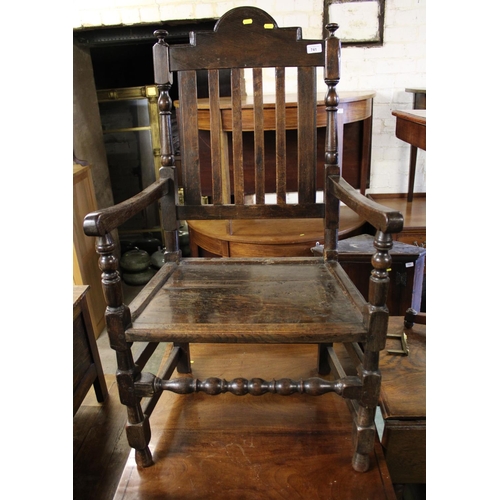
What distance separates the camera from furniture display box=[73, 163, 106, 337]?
233 cm

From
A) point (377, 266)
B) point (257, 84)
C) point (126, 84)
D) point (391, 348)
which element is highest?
point (126, 84)

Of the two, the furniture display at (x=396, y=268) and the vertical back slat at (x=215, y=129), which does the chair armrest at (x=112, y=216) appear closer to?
the vertical back slat at (x=215, y=129)

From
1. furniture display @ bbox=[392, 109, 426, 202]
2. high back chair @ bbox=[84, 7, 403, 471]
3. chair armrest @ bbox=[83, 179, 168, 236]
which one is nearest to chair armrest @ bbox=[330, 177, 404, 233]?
high back chair @ bbox=[84, 7, 403, 471]

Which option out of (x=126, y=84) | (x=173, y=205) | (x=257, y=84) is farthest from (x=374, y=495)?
(x=126, y=84)

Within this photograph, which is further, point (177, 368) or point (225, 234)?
point (225, 234)

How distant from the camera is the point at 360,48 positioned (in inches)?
99.6

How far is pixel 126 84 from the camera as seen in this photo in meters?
3.56

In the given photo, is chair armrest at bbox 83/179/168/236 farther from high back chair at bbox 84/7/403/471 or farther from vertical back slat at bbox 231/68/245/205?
vertical back slat at bbox 231/68/245/205

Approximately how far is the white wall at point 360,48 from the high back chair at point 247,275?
152 centimetres

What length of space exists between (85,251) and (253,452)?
1777mm

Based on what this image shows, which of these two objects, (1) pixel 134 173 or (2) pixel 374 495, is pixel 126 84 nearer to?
(1) pixel 134 173

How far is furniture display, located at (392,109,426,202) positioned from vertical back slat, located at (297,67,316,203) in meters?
0.98

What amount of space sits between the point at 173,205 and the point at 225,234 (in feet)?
2.77

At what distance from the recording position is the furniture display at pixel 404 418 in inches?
40.9
